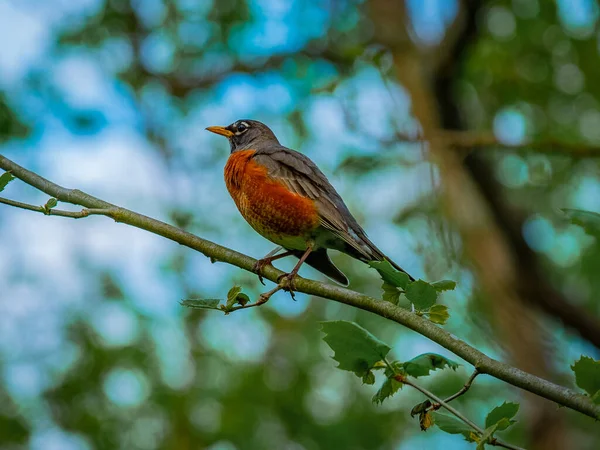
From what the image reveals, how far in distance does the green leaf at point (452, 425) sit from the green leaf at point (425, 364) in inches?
4.4

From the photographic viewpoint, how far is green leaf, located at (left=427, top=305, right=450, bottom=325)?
193 centimetres

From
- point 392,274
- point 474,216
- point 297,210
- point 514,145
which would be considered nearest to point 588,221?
point 392,274

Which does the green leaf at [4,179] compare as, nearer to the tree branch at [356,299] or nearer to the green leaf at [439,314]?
the tree branch at [356,299]

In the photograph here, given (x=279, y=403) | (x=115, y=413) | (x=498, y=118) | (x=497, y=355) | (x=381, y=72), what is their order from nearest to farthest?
(x=381, y=72) → (x=497, y=355) → (x=279, y=403) → (x=115, y=413) → (x=498, y=118)

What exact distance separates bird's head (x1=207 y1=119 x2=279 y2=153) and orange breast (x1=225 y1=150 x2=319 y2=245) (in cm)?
119

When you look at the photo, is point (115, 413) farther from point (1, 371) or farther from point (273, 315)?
point (273, 315)

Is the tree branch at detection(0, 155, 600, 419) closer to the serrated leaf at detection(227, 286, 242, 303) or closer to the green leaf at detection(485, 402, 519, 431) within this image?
the green leaf at detection(485, 402, 519, 431)

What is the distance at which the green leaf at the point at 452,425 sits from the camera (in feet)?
5.79

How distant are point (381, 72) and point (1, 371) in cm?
535

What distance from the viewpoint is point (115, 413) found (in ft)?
23.8

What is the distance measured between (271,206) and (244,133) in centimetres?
171

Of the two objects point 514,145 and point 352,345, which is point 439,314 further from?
point 514,145

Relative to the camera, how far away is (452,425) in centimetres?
179

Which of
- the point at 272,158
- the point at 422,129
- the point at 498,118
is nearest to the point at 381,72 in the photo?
the point at 422,129
